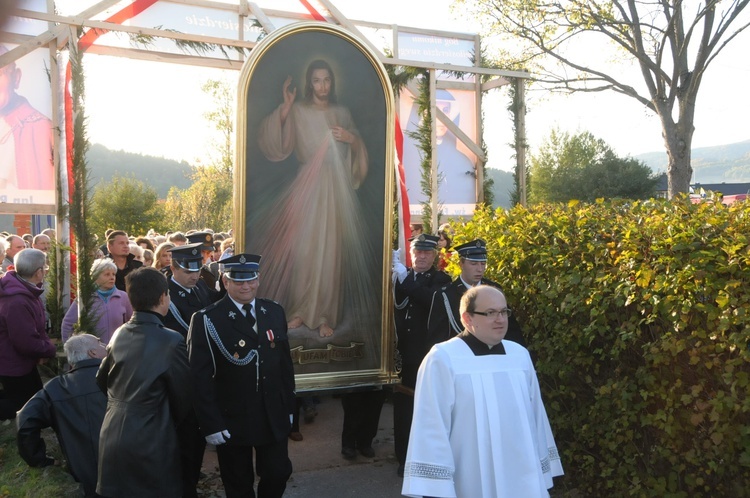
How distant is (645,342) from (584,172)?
137 feet

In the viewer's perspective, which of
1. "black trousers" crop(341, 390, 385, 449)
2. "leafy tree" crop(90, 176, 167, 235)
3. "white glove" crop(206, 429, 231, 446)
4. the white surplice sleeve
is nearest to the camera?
the white surplice sleeve

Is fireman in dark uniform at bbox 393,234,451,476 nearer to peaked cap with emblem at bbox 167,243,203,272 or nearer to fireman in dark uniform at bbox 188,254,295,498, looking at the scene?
fireman in dark uniform at bbox 188,254,295,498

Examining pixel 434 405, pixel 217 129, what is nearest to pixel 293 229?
pixel 434 405

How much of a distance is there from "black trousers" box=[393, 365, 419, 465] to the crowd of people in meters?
0.02

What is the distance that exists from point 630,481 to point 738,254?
1.75m

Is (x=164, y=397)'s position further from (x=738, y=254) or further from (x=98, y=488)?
(x=738, y=254)

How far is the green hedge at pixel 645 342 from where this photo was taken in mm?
3943

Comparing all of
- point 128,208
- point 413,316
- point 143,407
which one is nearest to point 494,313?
point 143,407

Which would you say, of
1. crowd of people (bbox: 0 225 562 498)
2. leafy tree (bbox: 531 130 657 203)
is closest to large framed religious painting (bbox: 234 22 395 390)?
crowd of people (bbox: 0 225 562 498)

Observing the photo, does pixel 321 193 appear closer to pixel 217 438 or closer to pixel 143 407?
pixel 217 438

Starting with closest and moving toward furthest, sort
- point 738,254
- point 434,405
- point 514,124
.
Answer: point 434,405 < point 738,254 < point 514,124

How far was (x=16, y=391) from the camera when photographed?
20.0 ft

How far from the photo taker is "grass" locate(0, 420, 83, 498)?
4.82 metres

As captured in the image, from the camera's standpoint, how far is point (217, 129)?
27641 mm
